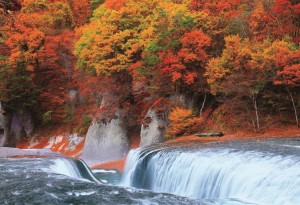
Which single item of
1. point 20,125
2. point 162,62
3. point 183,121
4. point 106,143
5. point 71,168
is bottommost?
point 106,143

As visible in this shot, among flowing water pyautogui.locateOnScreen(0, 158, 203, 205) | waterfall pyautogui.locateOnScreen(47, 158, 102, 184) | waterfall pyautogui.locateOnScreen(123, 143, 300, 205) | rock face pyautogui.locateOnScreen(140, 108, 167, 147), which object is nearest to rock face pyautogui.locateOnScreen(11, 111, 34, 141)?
rock face pyautogui.locateOnScreen(140, 108, 167, 147)

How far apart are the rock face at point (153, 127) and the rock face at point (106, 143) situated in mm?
2573

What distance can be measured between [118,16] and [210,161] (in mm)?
17611

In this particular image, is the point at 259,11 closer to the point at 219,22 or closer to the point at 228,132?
the point at 219,22

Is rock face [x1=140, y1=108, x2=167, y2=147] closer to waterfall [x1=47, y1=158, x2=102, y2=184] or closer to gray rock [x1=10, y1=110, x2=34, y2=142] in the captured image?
waterfall [x1=47, y1=158, x2=102, y2=184]

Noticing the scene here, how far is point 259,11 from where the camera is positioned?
2447 centimetres

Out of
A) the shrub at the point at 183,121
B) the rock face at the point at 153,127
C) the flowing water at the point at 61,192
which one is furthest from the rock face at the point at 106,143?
the flowing water at the point at 61,192

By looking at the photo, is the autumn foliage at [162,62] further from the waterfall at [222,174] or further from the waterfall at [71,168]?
the waterfall at [222,174]

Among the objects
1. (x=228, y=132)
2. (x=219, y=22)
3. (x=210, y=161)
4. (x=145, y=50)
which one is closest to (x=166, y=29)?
(x=145, y=50)

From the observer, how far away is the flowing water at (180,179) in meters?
9.15

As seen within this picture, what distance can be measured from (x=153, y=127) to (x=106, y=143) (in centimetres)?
500

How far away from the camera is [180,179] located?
1440cm

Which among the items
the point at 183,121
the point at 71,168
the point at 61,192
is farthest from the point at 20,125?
the point at 61,192

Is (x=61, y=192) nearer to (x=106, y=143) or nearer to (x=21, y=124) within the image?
(x=106, y=143)
